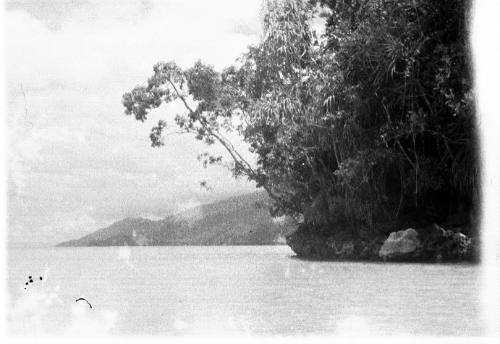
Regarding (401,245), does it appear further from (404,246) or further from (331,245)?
(331,245)

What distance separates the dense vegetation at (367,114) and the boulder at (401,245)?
18.5 inches

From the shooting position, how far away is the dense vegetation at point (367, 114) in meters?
12.4

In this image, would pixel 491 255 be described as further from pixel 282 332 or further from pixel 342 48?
pixel 282 332

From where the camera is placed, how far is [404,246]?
13.7m

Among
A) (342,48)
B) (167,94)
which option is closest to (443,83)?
(342,48)

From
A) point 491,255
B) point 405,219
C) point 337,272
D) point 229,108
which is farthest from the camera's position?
point 229,108

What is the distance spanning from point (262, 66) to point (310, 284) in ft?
24.9

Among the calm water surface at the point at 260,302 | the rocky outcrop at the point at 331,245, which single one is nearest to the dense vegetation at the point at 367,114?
the rocky outcrop at the point at 331,245

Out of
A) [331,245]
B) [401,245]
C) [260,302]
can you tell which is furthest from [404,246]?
[260,302]

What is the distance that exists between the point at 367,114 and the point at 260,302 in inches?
260

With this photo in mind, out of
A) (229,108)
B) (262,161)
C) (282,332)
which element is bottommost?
(282,332)

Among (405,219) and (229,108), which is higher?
(229,108)

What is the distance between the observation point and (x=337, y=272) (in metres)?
11.3

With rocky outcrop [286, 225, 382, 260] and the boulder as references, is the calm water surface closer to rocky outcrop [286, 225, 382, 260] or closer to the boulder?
the boulder
